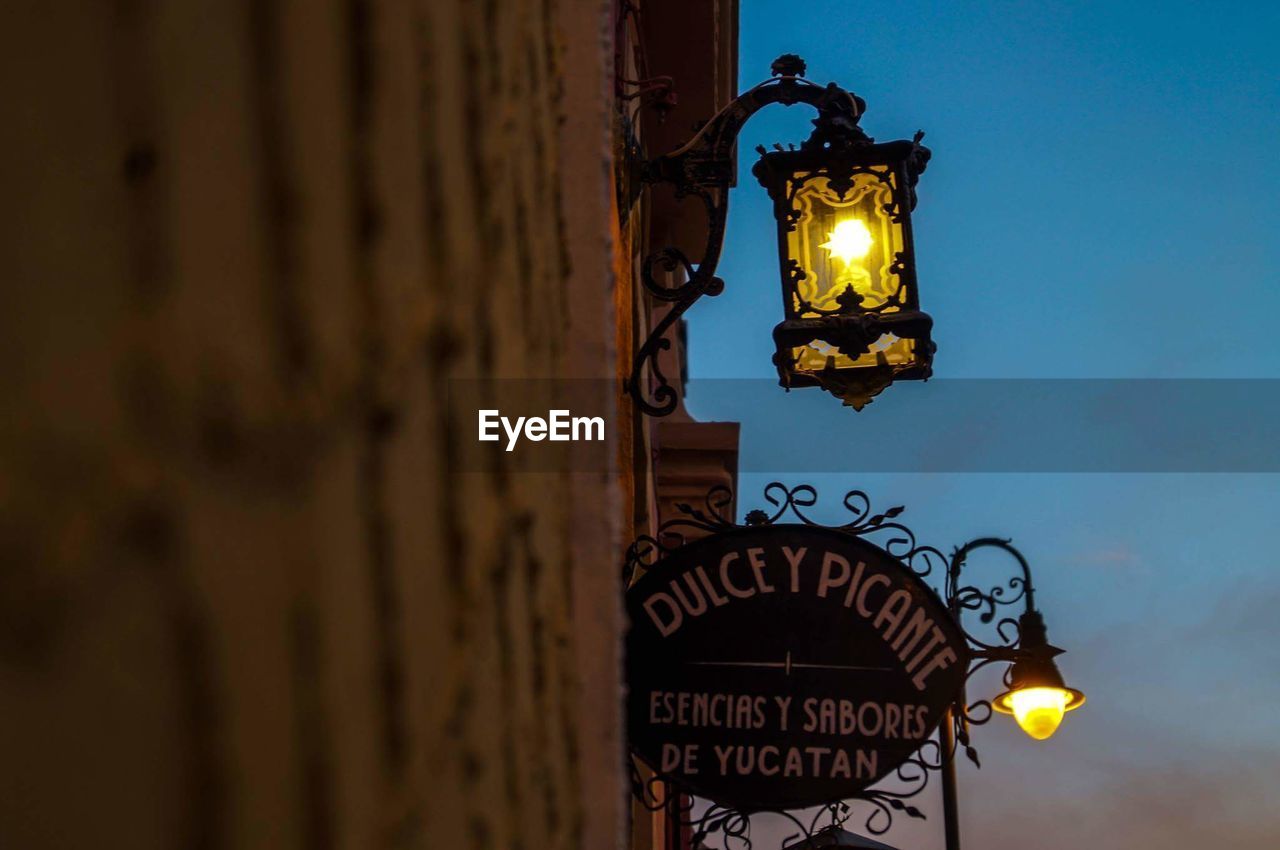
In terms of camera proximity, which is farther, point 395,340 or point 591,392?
point 591,392

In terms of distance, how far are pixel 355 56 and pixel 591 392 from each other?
40 cm

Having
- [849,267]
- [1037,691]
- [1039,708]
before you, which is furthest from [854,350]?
[1039,708]

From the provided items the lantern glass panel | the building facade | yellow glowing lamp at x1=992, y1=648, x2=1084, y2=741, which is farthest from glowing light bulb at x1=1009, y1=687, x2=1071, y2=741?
the building facade

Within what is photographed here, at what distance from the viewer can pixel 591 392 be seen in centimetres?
84

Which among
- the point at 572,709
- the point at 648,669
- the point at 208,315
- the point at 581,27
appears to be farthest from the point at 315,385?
the point at 648,669

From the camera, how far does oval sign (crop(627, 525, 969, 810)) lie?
11.3 feet

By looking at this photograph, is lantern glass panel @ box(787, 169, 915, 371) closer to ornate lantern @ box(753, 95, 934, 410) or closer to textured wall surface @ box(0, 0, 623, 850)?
ornate lantern @ box(753, 95, 934, 410)

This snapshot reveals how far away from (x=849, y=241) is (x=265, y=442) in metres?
4.09

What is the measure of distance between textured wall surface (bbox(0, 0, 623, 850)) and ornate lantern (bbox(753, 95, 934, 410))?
146 inches

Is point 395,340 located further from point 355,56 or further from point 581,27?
point 581,27

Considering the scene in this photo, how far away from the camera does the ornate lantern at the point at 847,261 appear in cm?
424

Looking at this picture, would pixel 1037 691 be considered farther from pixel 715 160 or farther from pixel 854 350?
pixel 715 160

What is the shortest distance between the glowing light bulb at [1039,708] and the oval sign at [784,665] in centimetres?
492

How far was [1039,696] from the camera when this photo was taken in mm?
7980
